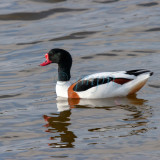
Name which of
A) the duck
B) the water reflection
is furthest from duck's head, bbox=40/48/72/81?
the water reflection

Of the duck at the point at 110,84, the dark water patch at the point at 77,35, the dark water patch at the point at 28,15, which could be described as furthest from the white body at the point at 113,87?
the dark water patch at the point at 28,15

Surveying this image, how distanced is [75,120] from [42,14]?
11.1 meters

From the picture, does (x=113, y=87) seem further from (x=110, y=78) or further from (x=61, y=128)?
(x=61, y=128)

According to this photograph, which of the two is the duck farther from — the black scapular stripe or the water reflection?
the water reflection

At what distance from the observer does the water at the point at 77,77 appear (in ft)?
25.3

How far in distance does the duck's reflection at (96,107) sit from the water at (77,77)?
0.06 feet

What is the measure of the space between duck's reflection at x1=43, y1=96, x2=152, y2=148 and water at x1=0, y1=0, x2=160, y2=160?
17 mm

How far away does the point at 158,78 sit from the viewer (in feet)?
38.1

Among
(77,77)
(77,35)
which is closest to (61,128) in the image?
(77,77)

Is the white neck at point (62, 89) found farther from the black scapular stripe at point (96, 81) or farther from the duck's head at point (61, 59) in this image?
the black scapular stripe at point (96, 81)

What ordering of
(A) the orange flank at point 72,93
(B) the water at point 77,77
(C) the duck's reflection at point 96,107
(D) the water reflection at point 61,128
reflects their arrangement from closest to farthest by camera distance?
(B) the water at point 77,77 → (D) the water reflection at point 61,128 → (C) the duck's reflection at point 96,107 → (A) the orange flank at point 72,93

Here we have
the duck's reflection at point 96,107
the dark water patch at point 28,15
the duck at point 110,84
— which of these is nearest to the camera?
the duck's reflection at point 96,107

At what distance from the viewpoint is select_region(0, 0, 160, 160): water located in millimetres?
7703

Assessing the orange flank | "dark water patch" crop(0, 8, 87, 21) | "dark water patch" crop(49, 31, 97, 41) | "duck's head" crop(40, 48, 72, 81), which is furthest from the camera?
"dark water patch" crop(0, 8, 87, 21)
